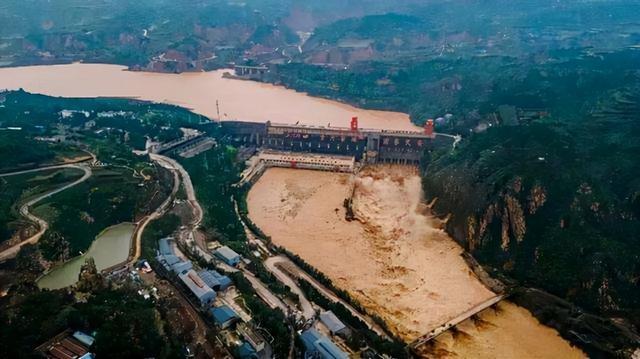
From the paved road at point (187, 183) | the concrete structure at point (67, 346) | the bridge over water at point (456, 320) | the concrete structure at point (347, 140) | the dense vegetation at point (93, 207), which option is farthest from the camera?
the concrete structure at point (347, 140)

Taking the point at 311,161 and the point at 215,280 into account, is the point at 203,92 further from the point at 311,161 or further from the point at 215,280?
the point at 215,280

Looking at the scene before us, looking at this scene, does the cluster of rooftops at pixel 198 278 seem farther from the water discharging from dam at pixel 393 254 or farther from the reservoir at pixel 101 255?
the water discharging from dam at pixel 393 254

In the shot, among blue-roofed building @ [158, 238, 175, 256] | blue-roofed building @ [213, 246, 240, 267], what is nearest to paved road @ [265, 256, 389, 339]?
blue-roofed building @ [213, 246, 240, 267]

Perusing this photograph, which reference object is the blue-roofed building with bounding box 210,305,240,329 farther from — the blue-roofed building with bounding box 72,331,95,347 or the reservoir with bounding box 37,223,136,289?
the reservoir with bounding box 37,223,136,289

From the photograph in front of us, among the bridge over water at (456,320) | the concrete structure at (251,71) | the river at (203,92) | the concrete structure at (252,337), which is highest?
the concrete structure at (251,71)

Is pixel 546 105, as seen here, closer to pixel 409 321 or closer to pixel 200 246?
→ pixel 409 321

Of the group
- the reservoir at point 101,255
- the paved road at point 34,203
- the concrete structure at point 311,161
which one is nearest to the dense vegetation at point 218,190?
the concrete structure at point 311,161
